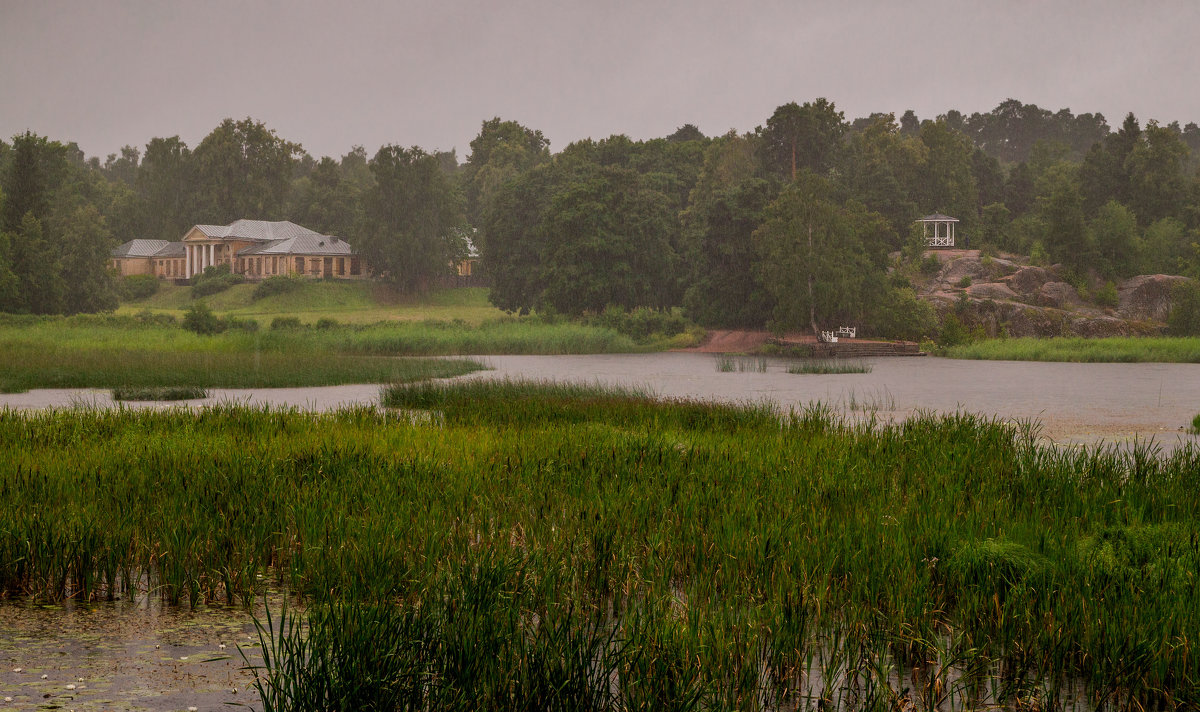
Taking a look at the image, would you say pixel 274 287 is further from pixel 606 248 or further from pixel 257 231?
pixel 606 248

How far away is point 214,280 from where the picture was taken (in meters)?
80.2

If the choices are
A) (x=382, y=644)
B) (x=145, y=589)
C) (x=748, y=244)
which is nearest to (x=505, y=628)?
(x=382, y=644)

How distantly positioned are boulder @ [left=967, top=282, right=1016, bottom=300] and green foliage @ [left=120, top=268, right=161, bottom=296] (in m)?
61.1

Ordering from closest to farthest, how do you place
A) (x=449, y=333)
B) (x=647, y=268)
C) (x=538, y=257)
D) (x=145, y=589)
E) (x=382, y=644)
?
(x=382, y=644) < (x=145, y=589) < (x=449, y=333) < (x=647, y=268) < (x=538, y=257)

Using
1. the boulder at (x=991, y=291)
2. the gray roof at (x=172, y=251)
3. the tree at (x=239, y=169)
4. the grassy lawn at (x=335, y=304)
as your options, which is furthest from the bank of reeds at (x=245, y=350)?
the tree at (x=239, y=169)

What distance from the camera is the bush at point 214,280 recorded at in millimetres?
79188

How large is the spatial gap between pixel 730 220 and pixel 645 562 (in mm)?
52222

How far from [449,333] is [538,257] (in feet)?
67.9

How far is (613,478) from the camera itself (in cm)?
1033

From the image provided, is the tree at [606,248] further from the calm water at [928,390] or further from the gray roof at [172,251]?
the gray roof at [172,251]

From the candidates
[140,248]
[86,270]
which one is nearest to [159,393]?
[86,270]

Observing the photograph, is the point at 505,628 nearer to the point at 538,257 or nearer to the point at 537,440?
the point at 537,440

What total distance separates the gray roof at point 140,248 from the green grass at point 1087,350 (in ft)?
233

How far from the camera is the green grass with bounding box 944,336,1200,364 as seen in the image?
148ft
